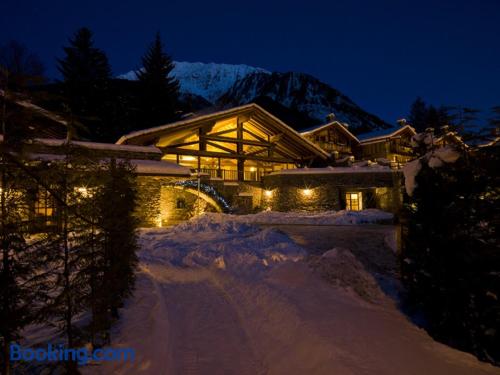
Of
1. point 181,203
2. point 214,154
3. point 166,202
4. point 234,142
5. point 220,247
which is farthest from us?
point 234,142

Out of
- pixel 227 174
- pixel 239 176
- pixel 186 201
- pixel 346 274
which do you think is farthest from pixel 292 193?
pixel 346 274

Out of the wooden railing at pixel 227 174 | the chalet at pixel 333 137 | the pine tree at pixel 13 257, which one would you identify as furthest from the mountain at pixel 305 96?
the pine tree at pixel 13 257

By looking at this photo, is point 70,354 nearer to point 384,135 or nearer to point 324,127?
point 324,127

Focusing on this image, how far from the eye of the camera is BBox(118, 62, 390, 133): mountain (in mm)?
81812

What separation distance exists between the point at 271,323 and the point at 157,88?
36.3m

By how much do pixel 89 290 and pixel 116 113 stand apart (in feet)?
96.1

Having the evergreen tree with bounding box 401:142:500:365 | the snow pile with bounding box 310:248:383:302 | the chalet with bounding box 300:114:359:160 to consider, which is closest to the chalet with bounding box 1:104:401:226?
the chalet with bounding box 300:114:359:160

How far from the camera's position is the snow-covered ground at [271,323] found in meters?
3.32

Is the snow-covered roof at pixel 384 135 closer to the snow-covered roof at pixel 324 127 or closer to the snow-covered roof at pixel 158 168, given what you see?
the snow-covered roof at pixel 324 127

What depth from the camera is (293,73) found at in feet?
427

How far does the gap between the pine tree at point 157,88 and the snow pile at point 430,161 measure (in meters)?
32.8

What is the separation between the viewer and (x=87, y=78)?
31875mm

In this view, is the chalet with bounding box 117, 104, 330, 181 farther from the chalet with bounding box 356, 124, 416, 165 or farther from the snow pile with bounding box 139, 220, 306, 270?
the chalet with bounding box 356, 124, 416, 165

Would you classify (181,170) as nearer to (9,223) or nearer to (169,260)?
(169,260)
